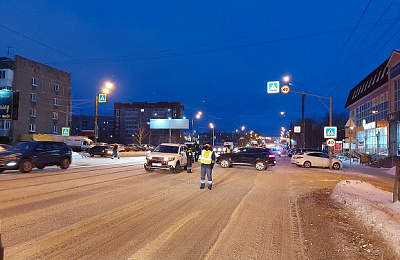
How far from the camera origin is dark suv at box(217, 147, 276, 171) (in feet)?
78.8

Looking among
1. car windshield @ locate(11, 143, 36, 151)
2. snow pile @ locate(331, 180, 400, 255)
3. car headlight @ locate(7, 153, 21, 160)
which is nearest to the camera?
snow pile @ locate(331, 180, 400, 255)

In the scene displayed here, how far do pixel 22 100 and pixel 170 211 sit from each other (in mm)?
49285

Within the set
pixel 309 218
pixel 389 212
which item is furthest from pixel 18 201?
pixel 389 212

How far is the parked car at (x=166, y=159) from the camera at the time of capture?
17844 mm

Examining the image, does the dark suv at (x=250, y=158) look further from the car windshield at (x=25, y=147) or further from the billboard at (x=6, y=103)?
the billboard at (x=6, y=103)

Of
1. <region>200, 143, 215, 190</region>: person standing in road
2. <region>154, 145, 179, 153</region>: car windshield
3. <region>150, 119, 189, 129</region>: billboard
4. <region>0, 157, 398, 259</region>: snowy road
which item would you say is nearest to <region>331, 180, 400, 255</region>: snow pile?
<region>0, 157, 398, 259</region>: snowy road

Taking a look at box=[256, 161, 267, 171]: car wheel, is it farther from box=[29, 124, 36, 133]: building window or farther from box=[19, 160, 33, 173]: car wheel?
box=[29, 124, 36, 133]: building window

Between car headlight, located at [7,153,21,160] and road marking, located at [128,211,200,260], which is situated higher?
car headlight, located at [7,153,21,160]

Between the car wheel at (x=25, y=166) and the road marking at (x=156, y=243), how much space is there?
12712 millimetres

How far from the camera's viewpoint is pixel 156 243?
5641mm

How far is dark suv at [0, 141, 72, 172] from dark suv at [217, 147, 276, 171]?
11107mm

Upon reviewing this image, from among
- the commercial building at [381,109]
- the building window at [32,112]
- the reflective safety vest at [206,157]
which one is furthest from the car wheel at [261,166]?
the building window at [32,112]

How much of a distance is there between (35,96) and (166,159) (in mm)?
42726

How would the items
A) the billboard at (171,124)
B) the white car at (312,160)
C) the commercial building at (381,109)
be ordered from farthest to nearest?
1. the billboard at (171,124)
2. the commercial building at (381,109)
3. the white car at (312,160)
